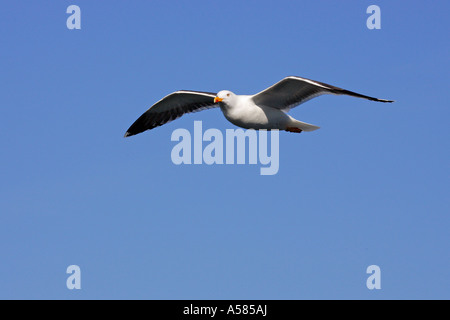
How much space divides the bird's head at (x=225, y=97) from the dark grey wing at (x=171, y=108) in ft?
4.04

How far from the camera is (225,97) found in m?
14.1

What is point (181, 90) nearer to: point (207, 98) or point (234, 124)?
point (207, 98)

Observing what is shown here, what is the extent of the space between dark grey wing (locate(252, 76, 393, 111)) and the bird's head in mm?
526

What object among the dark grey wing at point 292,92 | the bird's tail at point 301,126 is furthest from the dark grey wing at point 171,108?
the bird's tail at point 301,126

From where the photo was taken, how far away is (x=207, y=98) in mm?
16219

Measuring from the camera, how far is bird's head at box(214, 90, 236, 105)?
1402 centimetres

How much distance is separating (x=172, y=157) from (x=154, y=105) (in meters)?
3.29

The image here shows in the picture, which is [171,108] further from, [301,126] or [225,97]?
[301,126]

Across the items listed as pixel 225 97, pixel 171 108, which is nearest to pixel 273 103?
pixel 225 97

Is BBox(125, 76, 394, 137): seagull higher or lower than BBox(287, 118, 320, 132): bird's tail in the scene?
higher

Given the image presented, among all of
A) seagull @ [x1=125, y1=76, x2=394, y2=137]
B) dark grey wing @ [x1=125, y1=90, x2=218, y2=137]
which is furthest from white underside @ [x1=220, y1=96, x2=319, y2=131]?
dark grey wing @ [x1=125, y1=90, x2=218, y2=137]

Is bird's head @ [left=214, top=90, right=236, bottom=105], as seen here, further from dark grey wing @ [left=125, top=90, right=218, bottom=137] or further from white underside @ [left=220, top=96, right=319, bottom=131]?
dark grey wing @ [left=125, top=90, right=218, bottom=137]

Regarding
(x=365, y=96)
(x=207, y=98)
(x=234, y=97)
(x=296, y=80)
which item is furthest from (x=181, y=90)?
(x=365, y=96)

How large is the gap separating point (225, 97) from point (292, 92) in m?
1.54
